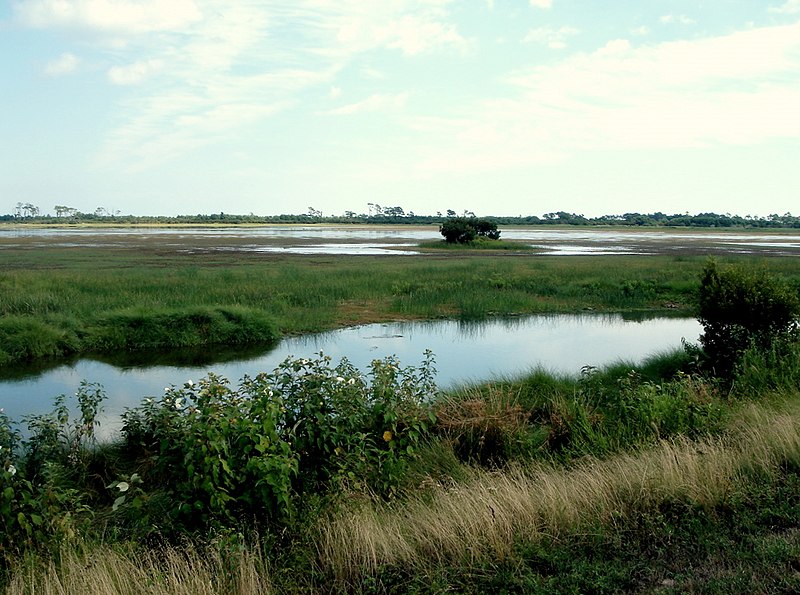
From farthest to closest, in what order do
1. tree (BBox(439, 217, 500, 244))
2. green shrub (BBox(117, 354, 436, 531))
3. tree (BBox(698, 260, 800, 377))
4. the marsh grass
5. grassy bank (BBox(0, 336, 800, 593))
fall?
tree (BBox(439, 217, 500, 244))
the marsh grass
tree (BBox(698, 260, 800, 377))
green shrub (BBox(117, 354, 436, 531))
grassy bank (BBox(0, 336, 800, 593))

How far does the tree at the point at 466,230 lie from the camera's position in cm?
6116

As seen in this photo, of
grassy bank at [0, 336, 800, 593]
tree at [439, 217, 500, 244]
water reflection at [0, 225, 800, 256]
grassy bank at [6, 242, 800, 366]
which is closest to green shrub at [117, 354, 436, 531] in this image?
grassy bank at [0, 336, 800, 593]

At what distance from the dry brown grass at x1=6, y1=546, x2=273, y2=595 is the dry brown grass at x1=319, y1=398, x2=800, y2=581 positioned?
2.22 feet

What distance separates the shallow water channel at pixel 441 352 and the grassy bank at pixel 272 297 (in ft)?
4.49

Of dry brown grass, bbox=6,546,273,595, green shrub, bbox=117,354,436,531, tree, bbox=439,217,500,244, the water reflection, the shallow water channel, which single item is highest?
tree, bbox=439,217,500,244

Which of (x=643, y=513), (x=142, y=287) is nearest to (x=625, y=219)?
(x=142, y=287)

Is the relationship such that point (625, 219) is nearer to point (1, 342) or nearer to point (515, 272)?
point (515, 272)

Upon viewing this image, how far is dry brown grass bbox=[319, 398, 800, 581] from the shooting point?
5148mm

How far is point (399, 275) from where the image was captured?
31.4m

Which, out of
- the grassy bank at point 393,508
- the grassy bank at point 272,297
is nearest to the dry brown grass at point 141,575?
the grassy bank at point 393,508

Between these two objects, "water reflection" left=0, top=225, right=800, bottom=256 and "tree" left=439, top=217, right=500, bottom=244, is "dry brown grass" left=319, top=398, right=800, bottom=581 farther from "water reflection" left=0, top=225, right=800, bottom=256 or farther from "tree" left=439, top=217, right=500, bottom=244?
"tree" left=439, top=217, right=500, bottom=244

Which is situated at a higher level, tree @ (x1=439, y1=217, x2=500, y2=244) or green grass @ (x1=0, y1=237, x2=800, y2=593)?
tree @ (x1=439, y1=217, x2=500, y2=244)

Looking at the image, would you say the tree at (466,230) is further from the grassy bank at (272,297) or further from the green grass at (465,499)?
the green grass at (465,499)

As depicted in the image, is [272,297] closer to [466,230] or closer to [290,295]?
[290,295]
